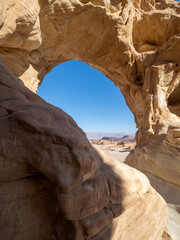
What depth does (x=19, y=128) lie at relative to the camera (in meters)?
1.17

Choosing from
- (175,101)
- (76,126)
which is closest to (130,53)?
(175,101)

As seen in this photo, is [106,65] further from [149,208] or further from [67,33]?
[149,208]

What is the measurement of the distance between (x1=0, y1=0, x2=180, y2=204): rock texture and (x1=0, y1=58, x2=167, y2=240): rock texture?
9.30ft

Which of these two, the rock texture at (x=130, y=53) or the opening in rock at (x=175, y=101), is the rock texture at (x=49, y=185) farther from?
the opening in rock at (x=175, y=101)

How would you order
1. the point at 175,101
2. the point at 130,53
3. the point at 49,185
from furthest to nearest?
the point at 175,101, the point at 130,53, the point at 49,185

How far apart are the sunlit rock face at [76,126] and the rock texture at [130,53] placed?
3 cm

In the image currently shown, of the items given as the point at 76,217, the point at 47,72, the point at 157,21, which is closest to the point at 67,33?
the point at 47,72

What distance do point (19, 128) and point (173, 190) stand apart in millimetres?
4668

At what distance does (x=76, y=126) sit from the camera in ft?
5.71

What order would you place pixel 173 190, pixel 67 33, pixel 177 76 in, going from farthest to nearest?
pixel 177 76 < pixel 67 33 < pixel 173 190

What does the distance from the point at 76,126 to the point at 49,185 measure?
0.76 metres

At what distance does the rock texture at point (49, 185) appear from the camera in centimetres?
112

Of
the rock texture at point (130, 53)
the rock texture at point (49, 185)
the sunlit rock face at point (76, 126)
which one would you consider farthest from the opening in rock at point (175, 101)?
the rock texture at point (49, 185)

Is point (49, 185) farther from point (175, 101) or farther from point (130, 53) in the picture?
point (175, 101)
